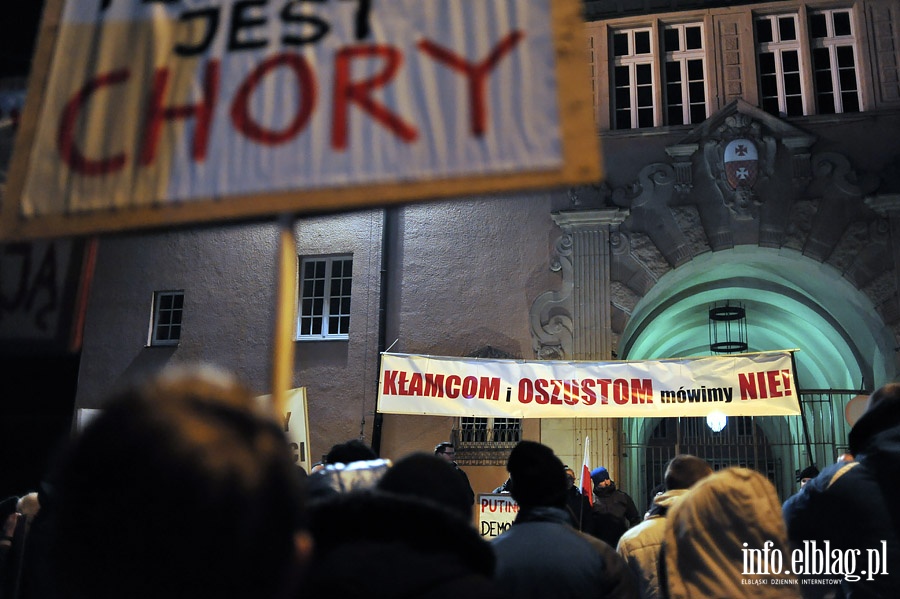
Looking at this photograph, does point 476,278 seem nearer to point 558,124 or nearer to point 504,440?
point 504,440

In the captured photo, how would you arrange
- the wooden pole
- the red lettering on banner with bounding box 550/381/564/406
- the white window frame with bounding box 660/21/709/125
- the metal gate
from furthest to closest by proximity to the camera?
the white window frame with bounding box 660/21/709/125 < the metal gate < the red lettering on banner with bounding box 550/381/564/406 < the wooden pole

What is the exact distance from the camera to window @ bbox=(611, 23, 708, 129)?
18156 millimetres

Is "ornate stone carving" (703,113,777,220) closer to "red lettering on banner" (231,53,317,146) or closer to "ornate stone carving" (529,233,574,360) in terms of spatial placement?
"ornate stone carving" (529,233,574,360)

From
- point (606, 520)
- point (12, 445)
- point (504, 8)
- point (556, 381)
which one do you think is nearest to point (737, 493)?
point (504, 8)

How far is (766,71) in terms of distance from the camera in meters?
18.0

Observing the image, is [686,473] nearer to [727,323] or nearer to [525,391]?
[525,391]

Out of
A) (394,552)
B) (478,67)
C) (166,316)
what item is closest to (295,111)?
(478,67)

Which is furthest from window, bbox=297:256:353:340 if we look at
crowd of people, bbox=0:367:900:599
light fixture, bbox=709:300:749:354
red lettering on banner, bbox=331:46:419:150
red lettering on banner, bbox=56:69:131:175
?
red lettering on banner, bbox=331:46:419:150

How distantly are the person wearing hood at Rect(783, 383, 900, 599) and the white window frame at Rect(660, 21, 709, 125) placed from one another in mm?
14450

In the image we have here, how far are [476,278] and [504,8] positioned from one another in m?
15.3

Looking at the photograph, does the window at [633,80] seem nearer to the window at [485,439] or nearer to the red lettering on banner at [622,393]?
the red lettering on banner at [622,393]

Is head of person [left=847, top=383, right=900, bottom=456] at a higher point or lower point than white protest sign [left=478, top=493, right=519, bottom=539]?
higher

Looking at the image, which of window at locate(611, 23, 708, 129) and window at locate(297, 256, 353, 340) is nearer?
window at locate(611, 23, 708, 129)

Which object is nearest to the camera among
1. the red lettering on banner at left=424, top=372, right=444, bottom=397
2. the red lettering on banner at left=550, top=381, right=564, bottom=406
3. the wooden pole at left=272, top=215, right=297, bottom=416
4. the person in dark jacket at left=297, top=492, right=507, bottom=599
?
the person in dark jacket at left=297, top=492, right=507, bottom=599
